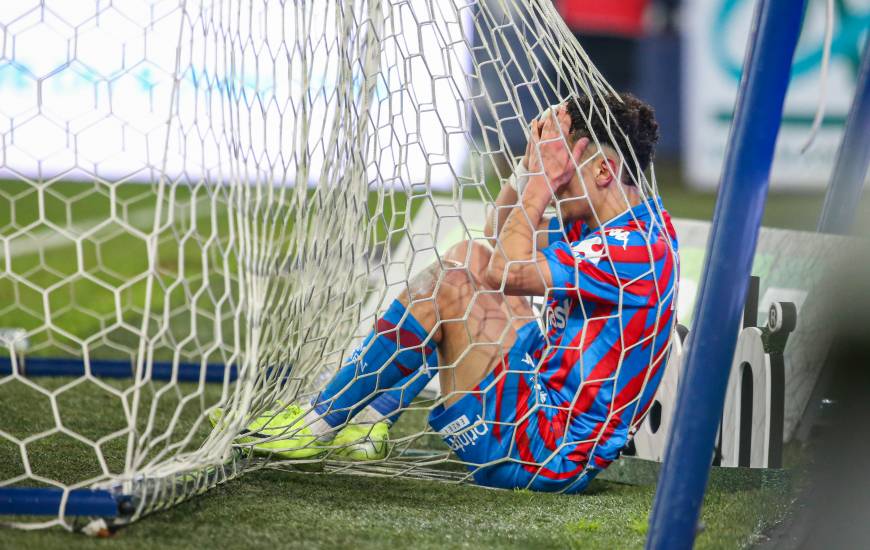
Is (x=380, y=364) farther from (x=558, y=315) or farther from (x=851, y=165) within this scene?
(x=851, y=165)

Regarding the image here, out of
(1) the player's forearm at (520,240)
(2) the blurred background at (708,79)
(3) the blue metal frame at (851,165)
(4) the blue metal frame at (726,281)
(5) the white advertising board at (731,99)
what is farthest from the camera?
(5) the white advertising board at (731,99)

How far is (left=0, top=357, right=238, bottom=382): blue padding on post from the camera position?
2.70 metres

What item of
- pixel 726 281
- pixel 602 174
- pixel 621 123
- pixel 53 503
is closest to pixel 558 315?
pixel 602 174

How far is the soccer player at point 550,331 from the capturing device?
178 cm

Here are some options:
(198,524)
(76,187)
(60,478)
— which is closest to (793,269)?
(198,524)

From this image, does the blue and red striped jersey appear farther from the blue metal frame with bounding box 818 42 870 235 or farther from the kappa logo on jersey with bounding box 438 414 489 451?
the blue metal frame with bounding box 818 42 870 235

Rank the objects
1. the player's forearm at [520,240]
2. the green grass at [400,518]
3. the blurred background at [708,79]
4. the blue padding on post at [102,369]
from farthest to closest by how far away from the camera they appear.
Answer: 1. the blurred background at [708,79]
2. the blue padding on post at [102,369]
3. the player's forearm at [520,240]
4. the green grass at [400,518]

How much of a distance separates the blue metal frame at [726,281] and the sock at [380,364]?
1.84 feet

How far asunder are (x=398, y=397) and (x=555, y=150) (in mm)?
576

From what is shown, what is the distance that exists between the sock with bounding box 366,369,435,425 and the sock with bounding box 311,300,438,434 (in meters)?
0.02

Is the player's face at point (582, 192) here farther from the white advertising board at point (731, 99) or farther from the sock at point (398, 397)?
the white advertising board at point (731, 99)

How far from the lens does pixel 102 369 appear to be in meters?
2.75

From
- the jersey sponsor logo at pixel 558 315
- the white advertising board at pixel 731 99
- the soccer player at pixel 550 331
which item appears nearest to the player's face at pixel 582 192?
the soccer player at pixel 550 331

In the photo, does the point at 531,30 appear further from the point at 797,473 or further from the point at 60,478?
the point at 60,478
